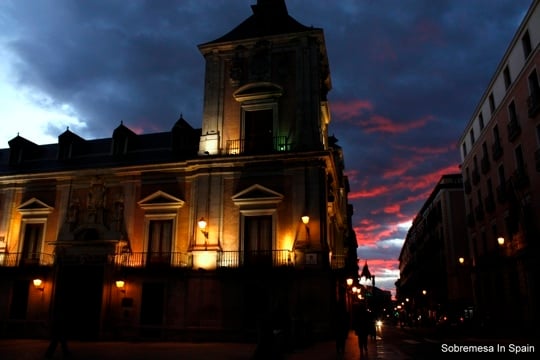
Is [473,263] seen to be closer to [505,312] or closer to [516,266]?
[505,312]

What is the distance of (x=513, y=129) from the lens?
31.0 meters

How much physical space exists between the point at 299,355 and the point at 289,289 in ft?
20.8

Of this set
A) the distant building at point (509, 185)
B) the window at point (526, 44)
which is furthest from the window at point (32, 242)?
the window at point (526, 44)

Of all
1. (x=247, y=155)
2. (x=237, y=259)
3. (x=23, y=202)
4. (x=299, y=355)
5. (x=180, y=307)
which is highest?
(x=247, y=155)

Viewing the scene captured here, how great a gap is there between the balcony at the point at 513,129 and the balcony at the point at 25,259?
29388 millimetres

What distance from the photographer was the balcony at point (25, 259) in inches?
1054

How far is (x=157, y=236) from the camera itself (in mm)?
25891

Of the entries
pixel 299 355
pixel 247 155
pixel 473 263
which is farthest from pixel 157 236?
pixel 473 263

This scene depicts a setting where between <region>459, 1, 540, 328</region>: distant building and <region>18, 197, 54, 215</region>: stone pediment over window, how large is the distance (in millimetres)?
26179

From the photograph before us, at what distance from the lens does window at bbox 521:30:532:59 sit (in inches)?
1121

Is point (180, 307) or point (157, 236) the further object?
point (157, 236)

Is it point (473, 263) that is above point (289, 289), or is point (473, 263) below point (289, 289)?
above

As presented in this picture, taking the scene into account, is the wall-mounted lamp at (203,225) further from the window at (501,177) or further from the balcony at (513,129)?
the window at (501,177)

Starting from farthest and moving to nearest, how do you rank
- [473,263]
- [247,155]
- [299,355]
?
[473,263] < [247,155] < [299,355]
